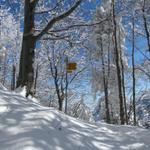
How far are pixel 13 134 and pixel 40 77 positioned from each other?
37.1 m

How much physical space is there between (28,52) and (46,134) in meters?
7.69

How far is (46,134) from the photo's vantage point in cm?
631

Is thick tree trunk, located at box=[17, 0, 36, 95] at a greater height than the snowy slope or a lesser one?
greater

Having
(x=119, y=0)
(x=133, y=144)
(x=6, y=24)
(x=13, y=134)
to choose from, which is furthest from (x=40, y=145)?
(x=6, y=24)

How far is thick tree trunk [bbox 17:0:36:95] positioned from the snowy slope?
5.11 meters

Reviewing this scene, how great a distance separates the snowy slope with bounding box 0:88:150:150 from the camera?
18.6 feet

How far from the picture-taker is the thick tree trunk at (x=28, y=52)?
13.3 m

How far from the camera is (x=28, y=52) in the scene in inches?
538

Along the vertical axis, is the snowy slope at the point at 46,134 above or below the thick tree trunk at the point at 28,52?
below

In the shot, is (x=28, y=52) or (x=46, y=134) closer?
(x=46, y=134)

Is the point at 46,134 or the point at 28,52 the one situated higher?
the point at 28,52

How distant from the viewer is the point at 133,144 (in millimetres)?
7965

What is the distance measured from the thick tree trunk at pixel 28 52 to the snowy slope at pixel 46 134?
511 cm

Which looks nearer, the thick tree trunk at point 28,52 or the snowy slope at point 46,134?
the snowy slope at point 46,134
